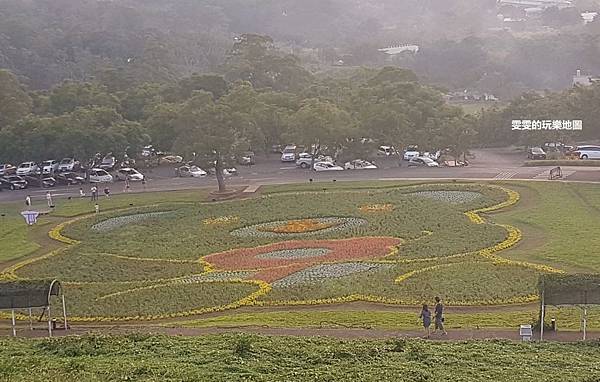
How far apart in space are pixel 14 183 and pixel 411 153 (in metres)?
32.9

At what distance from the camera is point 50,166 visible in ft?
214

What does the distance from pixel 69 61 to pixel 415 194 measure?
86.0 metres

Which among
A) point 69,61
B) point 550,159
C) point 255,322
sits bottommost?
point 255,322

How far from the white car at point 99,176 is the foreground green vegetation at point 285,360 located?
40.0m

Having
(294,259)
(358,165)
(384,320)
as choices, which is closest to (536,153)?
(358,165)

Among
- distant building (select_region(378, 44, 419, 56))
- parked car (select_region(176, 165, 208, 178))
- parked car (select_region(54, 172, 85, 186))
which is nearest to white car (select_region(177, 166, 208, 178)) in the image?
parked car (select_region(176, 165, 208, 178))

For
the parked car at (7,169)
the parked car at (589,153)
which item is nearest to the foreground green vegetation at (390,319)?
the parked car at (589,153)

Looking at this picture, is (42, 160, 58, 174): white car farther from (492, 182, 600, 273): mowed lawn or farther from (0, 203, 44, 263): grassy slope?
(492, 182, 600, 273): mowed lawn

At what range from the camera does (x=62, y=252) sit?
36875mm

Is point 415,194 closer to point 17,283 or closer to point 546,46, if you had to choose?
point 17,283

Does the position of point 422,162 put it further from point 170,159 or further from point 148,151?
point 148,151

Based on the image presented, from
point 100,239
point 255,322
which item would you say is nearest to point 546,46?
point 100,239

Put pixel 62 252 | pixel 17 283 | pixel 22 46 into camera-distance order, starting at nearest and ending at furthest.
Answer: pixel 17 283, pixel 62 252, pixel 22 46

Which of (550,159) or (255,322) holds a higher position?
(550,159)
